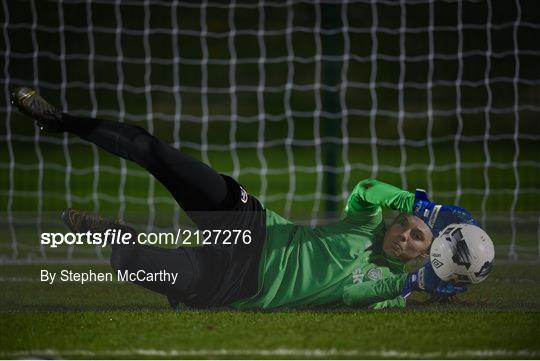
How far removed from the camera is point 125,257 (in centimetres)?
480

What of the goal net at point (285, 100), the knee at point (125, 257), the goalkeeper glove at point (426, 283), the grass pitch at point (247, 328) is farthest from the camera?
the goal net at point (285, 100)

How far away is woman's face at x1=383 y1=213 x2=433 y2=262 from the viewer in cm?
495

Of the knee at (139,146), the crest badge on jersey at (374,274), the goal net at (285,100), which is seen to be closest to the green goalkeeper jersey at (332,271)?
the crest badge on jersey at (374,274)

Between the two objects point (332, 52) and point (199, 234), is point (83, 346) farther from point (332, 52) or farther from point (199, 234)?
point (332, 52)

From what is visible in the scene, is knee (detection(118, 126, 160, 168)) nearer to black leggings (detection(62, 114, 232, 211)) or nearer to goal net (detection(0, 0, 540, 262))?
black leggings (detection(62, 114, 232, 211))

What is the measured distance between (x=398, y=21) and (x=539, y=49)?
1616mm

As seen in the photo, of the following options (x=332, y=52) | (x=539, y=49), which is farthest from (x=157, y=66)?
(x=332, y=52)

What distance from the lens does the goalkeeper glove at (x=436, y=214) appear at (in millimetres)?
4883

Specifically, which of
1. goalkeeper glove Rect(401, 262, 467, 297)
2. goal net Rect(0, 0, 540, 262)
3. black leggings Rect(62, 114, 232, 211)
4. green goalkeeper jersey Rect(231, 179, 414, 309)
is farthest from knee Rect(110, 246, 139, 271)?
goal net Rect(0, 0, 540, 262)

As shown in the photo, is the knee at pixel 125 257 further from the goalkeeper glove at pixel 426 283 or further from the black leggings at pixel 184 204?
the goalkeeper glove at pixel 426 283

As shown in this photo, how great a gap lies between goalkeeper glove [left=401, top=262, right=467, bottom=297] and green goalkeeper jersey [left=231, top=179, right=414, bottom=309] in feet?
0.11

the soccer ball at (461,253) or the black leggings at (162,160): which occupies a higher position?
the black leggings at (162,160)

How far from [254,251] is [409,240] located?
703mm

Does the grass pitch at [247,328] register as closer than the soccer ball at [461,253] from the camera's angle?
Yes
